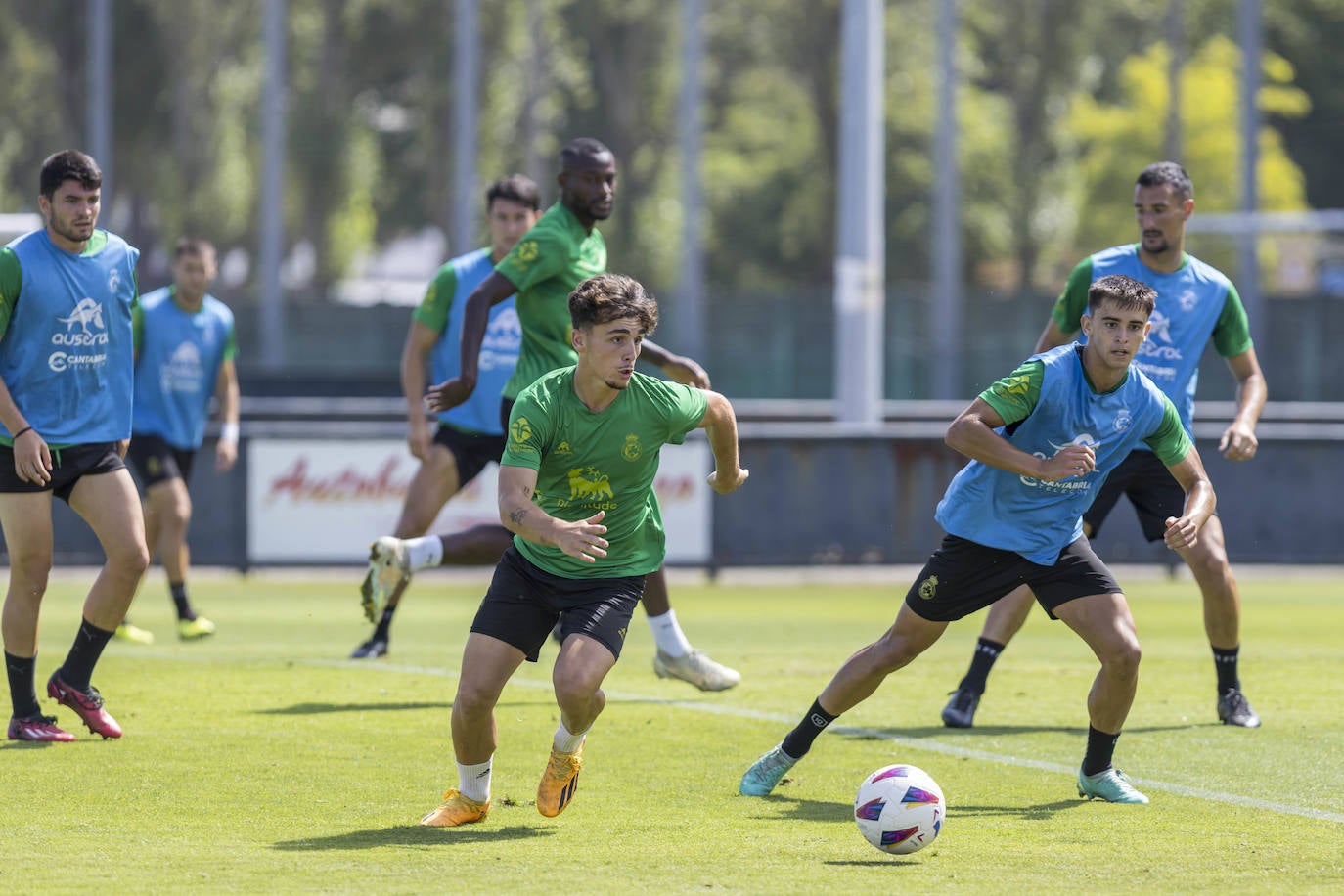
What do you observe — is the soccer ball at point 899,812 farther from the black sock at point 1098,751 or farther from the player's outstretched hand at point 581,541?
the player's outstretched hand at point 581,541

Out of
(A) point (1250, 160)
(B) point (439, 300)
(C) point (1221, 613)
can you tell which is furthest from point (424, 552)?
(A) point (1250, 160)

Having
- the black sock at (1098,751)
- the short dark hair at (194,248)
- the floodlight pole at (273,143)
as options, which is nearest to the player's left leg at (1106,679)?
the black sock at (1098,751)

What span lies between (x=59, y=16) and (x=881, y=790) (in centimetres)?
4689

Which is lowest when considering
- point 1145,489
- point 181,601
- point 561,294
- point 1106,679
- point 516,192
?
point 181,601

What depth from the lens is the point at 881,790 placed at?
20.9ft

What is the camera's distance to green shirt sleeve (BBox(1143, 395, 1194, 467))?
23.2 ft

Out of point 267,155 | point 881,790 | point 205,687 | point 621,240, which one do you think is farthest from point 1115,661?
point 621,240

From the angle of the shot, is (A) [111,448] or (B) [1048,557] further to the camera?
(A) [111,448]

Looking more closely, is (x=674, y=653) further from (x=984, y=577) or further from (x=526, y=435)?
(x=526, y=435)

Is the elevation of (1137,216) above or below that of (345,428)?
above

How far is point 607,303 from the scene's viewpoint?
648cm

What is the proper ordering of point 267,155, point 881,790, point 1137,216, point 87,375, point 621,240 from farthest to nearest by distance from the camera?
1. point 621,240
2. point 267,155
3. point 1137,216
4. point 87,375
5. point 881,790

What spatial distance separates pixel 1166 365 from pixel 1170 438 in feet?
6.32

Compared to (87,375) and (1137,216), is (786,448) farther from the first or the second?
→ (87,375)
